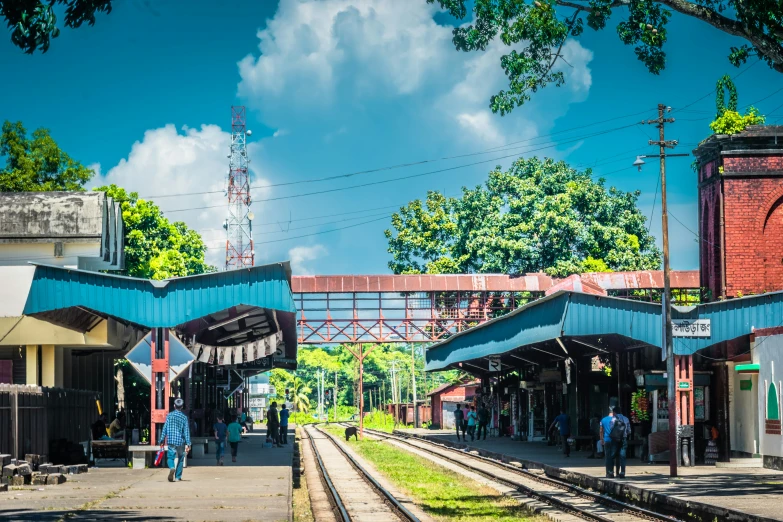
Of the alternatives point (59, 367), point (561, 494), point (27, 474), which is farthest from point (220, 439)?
point (59, 367)

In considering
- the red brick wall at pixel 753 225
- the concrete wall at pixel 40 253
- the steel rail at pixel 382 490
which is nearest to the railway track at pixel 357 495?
the steel rail at pixel 382 490

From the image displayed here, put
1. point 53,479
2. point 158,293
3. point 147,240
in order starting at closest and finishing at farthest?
point 53,479 < point 158,293 < point 147,240

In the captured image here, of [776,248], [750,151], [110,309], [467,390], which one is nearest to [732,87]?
[750,151]

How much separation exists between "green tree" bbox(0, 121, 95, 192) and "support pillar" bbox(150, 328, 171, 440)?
928 inches

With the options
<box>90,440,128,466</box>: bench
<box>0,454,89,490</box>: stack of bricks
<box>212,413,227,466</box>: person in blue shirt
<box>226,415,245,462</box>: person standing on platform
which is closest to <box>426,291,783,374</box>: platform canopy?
<box>226,415,245,462</box>: person standing on platform

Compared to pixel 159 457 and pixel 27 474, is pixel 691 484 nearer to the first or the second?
pixel 159 457

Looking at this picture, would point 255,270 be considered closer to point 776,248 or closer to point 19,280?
point 19,280

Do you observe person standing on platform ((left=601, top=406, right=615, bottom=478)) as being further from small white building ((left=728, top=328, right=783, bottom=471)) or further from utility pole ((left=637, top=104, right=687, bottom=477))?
small white building ((left=728, top=328, right=783, bottom=471))

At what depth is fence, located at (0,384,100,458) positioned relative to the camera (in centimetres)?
2323

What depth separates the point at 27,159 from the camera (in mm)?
48531

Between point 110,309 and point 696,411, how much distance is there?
1439 centimetres

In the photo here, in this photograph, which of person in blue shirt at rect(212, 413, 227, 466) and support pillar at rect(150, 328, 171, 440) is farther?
person in blue shirt at rect(212, 413, 227, 466)

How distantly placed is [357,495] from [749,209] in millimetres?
15210

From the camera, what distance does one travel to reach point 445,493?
84.1 feet
